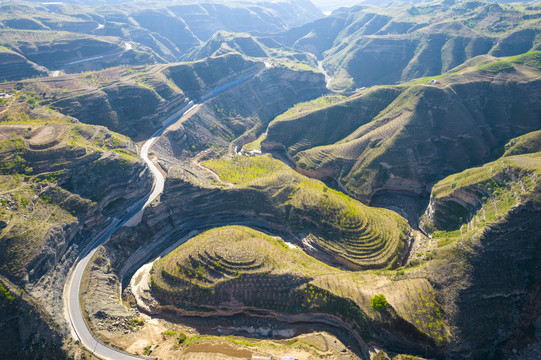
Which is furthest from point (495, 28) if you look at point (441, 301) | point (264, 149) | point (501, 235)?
point (441, 301)

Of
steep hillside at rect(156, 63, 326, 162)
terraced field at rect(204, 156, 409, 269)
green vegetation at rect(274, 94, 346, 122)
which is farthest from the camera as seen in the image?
green vegetation at rect(274, 94, 346, 122)

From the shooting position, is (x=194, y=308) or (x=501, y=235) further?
(x=194, y=308)

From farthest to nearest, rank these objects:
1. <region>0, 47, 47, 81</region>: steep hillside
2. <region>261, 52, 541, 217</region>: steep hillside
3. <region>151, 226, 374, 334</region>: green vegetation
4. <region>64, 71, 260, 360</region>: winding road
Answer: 1. <region>0, 47, 47, 81</region>: steep hillside
2. <region>261, 52, 541, 217</region>: steep hillside
3. <region>151, 226, 374, 334</region>: green vegetation
4. <region>64, 71, 260, 360</region>: winding road

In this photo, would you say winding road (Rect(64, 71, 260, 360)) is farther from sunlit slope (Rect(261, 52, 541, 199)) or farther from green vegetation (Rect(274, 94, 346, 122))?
green vegetation (Rect(274, 94, 346, 122))

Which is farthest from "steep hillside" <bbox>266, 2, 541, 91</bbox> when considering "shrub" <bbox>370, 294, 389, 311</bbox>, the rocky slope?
"shrub" <bbox>370, 294, 389, 311</bbox>

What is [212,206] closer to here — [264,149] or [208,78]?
[264,149]
